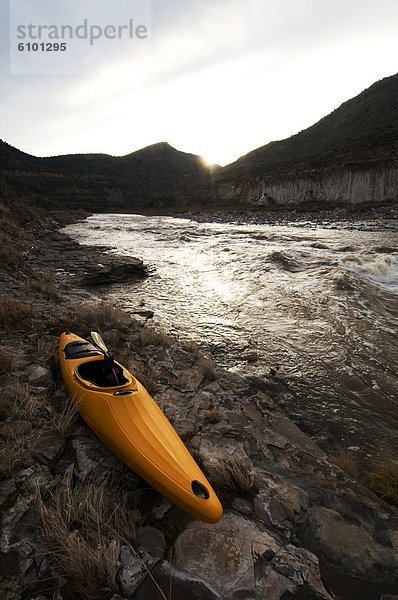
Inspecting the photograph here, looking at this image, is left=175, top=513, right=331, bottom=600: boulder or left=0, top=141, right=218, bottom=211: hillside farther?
left=0, top=141, right=218, bottom=211: hillside

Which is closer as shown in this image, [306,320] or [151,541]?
[151,541]

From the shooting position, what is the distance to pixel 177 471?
7.51 ft

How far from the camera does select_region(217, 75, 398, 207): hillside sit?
34344mm

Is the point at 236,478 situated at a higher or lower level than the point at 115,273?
lower

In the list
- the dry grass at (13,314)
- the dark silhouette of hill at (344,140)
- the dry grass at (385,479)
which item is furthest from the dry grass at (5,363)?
the dark silhouette of hill at (344,140)

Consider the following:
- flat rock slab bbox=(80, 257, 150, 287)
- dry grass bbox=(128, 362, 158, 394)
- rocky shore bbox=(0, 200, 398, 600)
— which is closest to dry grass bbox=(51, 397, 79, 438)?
rocky shore bbox=(0, 200, 398, 600)

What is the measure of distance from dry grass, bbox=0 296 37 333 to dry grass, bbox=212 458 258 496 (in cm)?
407

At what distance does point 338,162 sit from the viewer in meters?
39.3

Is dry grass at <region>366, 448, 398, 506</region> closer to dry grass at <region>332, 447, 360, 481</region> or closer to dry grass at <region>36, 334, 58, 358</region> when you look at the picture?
dry grass at <region>332, 447, 360, 481</region>

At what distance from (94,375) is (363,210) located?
3358cm

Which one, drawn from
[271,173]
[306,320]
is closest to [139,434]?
[306,320]

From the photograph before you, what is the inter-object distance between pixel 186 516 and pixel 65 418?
58.2 inches

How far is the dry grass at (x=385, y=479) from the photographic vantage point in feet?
8.71

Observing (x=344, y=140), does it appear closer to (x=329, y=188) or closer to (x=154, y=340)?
(x=329, y=188)
